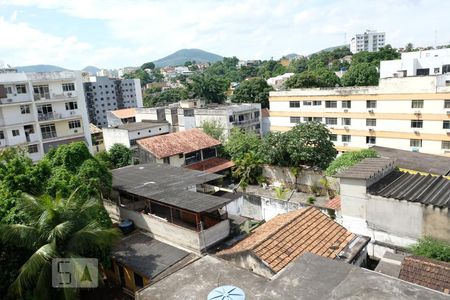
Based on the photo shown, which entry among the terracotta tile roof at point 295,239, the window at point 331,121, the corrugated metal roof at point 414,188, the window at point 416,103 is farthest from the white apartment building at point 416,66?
the terracotta tile roof at point 295,239

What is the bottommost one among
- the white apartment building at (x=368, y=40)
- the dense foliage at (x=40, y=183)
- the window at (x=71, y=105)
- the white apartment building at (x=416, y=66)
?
the dense foliage at (x=40, y=183)

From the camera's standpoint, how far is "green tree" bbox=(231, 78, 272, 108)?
65000 millimetres

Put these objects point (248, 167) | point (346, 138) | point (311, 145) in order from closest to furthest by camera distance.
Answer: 1. point (311, 145)
2. point (248, 167)
3. point (346, 138)

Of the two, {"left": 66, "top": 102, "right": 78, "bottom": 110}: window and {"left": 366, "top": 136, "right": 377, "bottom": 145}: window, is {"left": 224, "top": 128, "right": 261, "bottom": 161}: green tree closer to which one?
{"left": 366, "top": 136, "right": 377, "bottom": 145}: window

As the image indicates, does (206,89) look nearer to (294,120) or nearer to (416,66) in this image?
(294,120)

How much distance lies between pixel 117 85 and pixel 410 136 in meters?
83.6

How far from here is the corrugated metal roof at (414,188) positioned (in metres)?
15.7

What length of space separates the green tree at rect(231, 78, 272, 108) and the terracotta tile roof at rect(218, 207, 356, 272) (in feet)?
162

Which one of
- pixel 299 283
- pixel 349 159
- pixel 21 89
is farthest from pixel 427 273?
pixel 21 89

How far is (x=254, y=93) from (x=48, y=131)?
39235 millimetres

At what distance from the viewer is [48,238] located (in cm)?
1205

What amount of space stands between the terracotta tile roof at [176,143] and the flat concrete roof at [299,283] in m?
20.3

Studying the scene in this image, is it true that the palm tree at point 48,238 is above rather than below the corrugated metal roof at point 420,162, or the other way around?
above

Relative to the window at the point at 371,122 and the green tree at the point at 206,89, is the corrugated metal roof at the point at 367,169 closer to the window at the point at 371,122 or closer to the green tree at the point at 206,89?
the window at the point at 371,122
